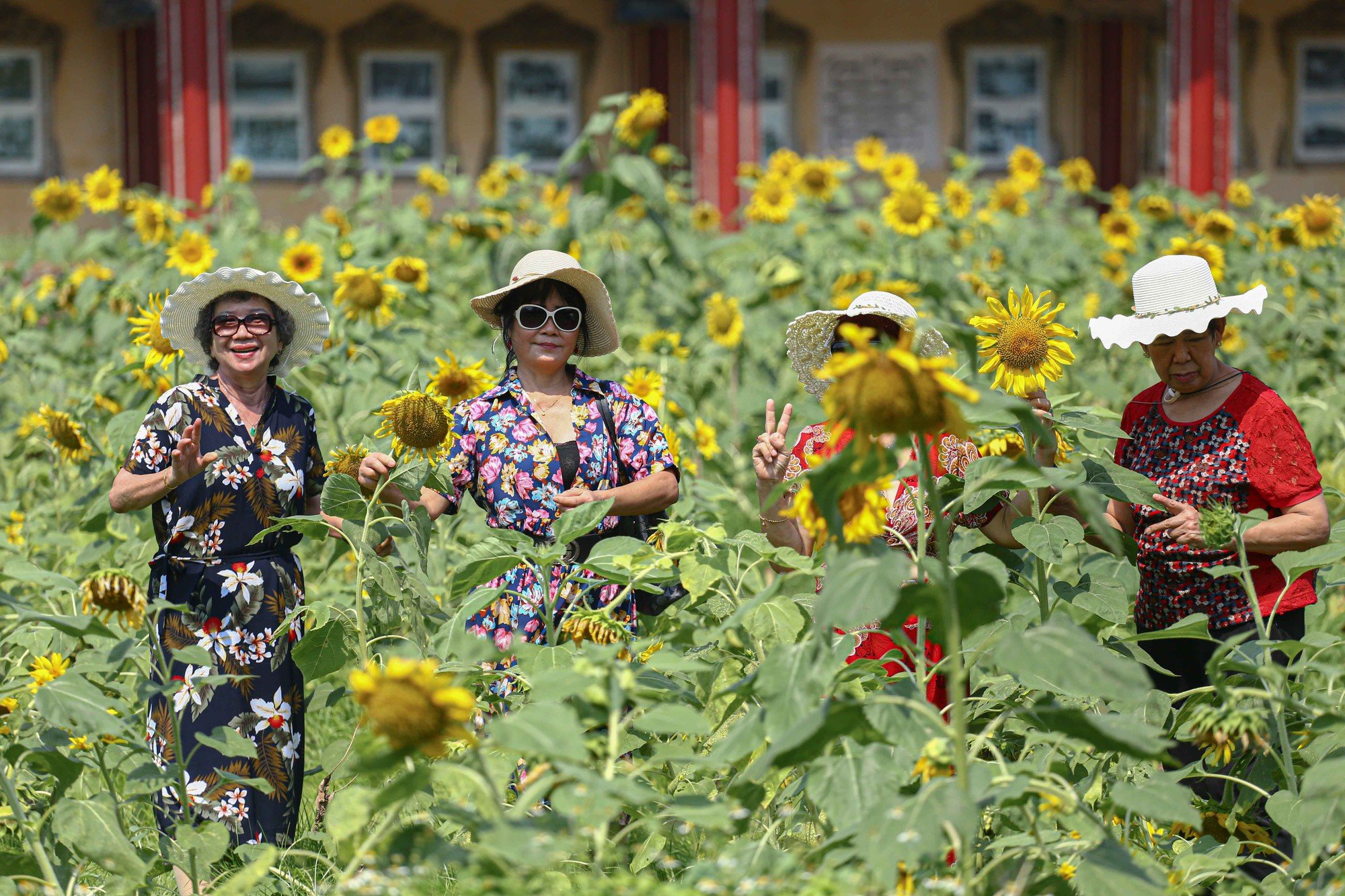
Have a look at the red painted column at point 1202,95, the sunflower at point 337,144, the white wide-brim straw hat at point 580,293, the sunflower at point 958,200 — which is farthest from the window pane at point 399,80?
the white wide-brim straw hat at point 580,293

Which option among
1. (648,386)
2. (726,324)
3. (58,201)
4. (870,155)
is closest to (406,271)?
(648,386)

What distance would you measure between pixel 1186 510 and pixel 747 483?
271 centimetres

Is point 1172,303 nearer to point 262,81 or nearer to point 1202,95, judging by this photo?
point 1202,95

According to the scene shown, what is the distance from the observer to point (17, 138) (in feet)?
43.8

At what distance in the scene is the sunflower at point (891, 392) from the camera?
1.65 meters

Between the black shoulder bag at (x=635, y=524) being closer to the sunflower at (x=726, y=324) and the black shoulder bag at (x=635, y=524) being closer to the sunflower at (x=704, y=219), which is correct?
the sunflower at (x=726, y=324)

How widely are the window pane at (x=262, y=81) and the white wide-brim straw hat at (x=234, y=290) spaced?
11.0 m

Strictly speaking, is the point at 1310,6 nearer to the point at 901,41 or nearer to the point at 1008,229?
the point at 901,41

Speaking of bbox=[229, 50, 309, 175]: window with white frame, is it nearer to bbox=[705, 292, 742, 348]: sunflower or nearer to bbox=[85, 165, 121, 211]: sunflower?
bbox=[85, 165, 121, 211]: sunflower

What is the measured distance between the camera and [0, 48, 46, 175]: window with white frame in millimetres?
13289

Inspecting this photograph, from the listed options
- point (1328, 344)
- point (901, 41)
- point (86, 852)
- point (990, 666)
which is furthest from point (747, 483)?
point (901, 41)

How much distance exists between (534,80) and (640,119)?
28.6 feet

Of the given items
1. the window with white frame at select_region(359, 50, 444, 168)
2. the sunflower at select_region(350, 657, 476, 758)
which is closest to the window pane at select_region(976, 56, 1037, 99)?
the window with white frame at select_region(359, 50, 444, 168)

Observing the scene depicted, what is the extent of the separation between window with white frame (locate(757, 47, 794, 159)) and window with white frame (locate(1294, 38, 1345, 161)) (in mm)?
4505
